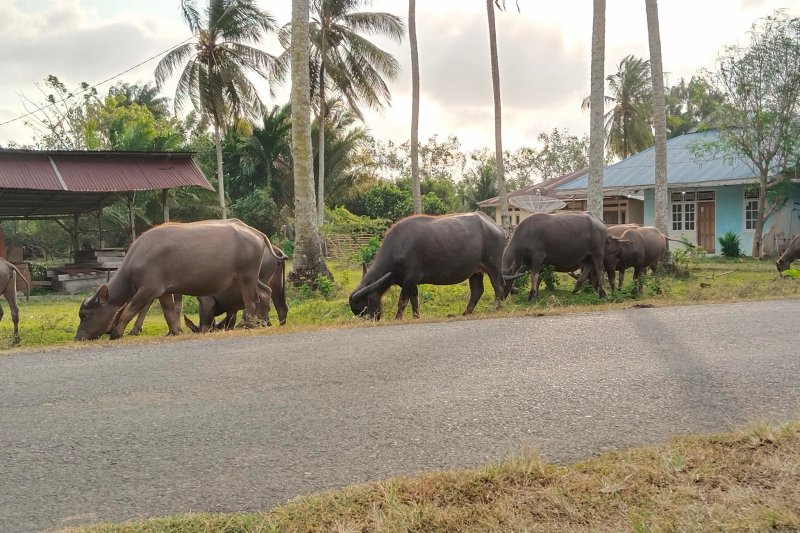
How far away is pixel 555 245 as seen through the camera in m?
13.6

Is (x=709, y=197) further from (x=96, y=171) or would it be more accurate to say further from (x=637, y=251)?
(x=96, y=171)

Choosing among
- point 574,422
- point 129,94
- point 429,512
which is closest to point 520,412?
point 574,422

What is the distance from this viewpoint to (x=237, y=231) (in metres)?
10.2

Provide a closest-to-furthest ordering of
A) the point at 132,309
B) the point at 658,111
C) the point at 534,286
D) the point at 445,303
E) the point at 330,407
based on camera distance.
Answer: the point at 330,407 < the point at 132,309 < the point at 534,286 < the point at 445,303 < the point at 658,111

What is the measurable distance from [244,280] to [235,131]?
2772 cm

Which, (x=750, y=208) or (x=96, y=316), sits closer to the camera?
(x=96, y=316)

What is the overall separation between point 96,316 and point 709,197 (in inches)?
989

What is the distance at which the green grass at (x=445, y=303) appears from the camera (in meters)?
10.6

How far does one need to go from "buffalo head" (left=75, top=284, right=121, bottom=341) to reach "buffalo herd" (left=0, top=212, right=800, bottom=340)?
0.04ft

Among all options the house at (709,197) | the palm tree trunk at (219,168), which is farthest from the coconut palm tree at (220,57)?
the house at (709,197)

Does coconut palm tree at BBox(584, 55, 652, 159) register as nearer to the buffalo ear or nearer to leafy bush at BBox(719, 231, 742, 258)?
leafy bush at BBox(719, 231, 742, 258)

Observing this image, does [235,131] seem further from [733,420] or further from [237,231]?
[733,420]

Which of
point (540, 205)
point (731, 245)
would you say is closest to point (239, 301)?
point (540, 205)

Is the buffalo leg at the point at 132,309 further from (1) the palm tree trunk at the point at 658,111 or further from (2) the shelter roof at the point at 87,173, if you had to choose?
(1) the palm tree trunk at the point at 658,111
